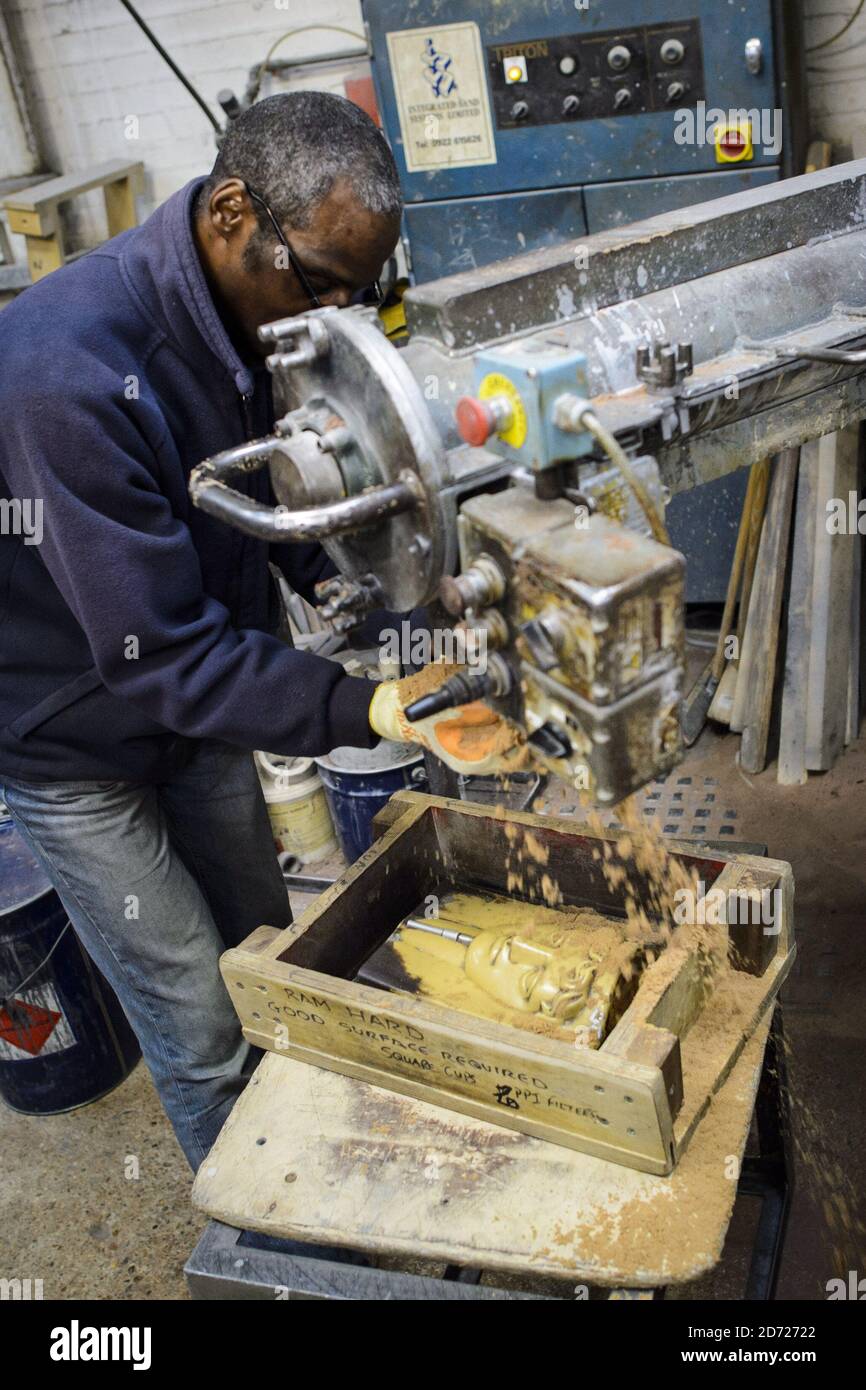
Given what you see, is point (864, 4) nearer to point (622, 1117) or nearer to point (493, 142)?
point (493, 142)

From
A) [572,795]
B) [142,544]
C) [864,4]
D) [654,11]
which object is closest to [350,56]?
[654,11]

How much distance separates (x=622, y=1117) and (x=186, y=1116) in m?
0.94

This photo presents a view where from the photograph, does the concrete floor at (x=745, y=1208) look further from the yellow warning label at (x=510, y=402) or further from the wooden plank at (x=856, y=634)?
the yellow warning label at (x=510, y=402)

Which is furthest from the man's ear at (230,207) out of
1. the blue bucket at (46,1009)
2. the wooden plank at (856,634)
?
the wooden plank at (856,634)

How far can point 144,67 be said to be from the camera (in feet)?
11.8

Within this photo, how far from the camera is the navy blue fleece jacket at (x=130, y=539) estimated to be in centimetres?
135

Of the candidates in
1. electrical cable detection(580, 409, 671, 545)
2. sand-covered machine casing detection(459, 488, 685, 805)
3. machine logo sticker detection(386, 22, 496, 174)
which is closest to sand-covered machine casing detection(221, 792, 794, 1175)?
sand-covered machine casing detection(459, 488, 685, 805)

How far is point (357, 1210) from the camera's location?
128 centimetres

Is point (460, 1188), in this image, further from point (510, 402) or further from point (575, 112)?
point (575, 112)

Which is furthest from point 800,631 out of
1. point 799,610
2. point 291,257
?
point 291,257

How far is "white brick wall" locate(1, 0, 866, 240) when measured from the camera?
11.0 ft

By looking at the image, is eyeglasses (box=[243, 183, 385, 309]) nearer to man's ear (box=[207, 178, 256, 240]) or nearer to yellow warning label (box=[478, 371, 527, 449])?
man's ear (box=[207, 178, 256, 240])

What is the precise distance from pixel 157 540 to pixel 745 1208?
4.84 ft

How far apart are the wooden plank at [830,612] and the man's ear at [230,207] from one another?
166 centimetres
